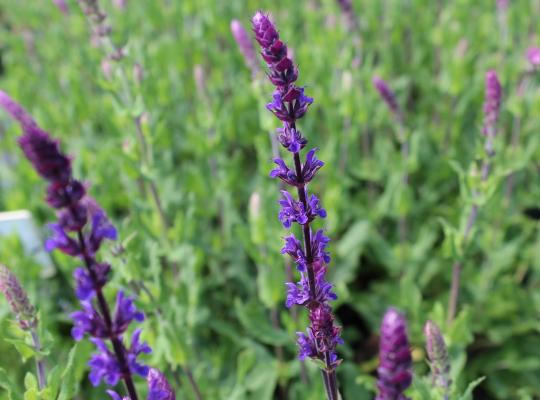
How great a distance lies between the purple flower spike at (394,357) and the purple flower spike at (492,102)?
1.84m

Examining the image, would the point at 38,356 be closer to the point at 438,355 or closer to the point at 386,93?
the point at 438,355

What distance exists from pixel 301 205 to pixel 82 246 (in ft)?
2.03

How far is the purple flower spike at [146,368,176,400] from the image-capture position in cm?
178

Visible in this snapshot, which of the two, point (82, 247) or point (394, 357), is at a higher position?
point (82, 247)

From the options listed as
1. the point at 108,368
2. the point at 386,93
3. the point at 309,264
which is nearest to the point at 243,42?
the point at 386,93

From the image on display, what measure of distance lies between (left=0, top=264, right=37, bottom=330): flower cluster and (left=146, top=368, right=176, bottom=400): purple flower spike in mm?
587

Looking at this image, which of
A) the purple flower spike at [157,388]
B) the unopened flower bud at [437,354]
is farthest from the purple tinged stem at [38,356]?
the unopened flower bud at [437,354]

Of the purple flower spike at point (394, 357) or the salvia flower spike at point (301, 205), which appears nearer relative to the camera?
the purple flower spike at point (394, 357)

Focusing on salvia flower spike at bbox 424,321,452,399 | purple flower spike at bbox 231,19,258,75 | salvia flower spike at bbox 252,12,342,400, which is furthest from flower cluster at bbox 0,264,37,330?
purple flower spike at bbox 231,19,258,75

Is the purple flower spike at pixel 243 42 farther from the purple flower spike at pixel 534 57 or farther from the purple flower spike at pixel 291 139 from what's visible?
the purple flower spike at pixel 291 139

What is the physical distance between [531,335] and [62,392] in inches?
125

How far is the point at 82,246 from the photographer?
1498 millimetres

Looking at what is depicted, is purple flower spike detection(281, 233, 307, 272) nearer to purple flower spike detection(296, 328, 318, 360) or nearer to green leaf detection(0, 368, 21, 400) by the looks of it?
purple flower spike detection(296, 328, 318, 360)

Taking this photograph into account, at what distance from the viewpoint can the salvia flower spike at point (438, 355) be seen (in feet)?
6.66
